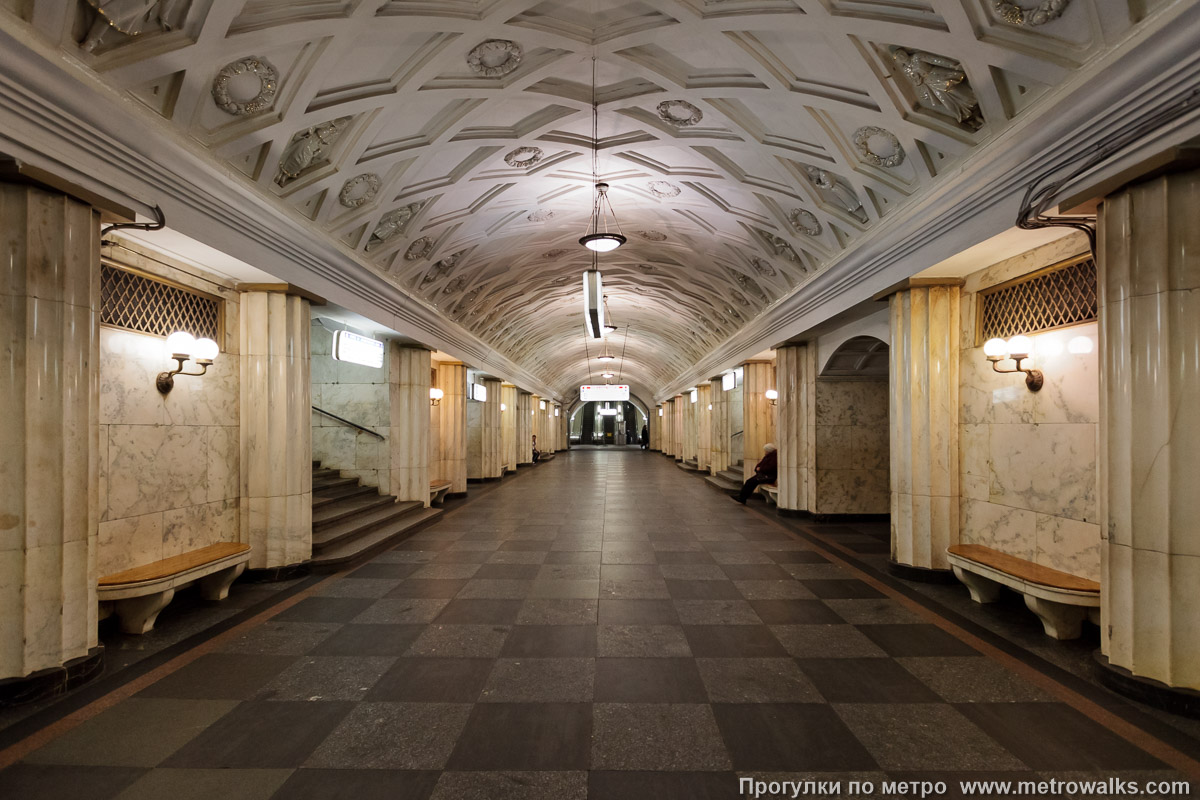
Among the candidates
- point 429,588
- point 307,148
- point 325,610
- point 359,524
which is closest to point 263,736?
point 325,610

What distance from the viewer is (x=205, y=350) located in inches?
203

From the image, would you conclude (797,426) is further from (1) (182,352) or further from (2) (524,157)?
(1) (182,352)

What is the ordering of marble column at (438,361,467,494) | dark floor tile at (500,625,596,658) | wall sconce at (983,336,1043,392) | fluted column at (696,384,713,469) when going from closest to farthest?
1. dark floor tile at (500,625,596,658)
2. wall sconce at (983,336,1043,392)
3. marble column at (438,361,467,494)
4. fluted column at (696,384,713,469)

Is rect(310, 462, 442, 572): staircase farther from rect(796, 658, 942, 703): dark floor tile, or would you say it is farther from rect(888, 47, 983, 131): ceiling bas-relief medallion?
rect(888, 47, 983, 131): ceiling bas-relief medallion

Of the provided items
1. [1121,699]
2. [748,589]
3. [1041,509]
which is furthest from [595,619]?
[1041,509]

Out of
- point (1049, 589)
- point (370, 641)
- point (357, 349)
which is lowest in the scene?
point (370, 641)

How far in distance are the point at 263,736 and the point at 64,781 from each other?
0.79 m

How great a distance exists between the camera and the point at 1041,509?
492cm

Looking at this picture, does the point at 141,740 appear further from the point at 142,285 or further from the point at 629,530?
the point at 629,530

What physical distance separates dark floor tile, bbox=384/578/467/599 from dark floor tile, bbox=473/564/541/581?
1.14 ft

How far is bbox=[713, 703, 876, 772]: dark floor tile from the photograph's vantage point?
8.79 ft

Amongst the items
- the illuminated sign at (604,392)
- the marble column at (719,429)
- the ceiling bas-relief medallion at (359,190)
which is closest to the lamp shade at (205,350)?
the ceiling bas-relief medallion at (359,190)

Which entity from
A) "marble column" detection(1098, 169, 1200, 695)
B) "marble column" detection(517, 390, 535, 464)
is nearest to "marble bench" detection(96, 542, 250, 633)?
"marble column" detection(1098, 169, 1200, 695)

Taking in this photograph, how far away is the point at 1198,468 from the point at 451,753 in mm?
4397
